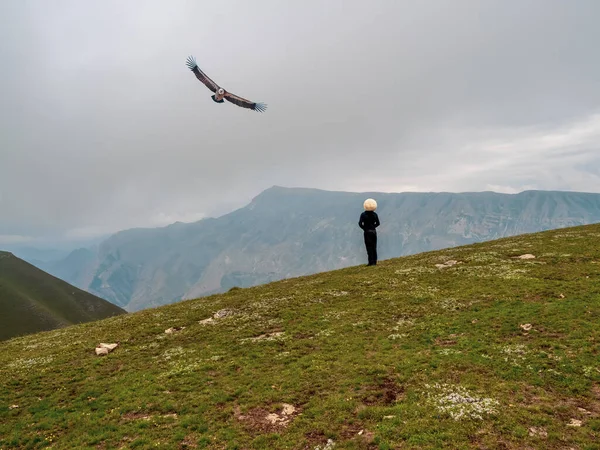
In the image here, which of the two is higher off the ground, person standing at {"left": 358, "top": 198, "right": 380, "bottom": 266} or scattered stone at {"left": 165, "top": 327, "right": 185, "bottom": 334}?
person standing at {"left": 358, "top": 198, "right": 380, "bottom": 266}

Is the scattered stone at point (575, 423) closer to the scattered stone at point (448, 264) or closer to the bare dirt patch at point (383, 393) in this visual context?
the bare dirt patch at point (383, 393)

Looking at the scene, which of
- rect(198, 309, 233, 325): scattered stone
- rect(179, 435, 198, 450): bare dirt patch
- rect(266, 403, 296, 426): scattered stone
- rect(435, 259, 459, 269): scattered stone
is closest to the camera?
rect(179, 435, 198, 450): bare dirt patch

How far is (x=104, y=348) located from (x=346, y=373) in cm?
1914

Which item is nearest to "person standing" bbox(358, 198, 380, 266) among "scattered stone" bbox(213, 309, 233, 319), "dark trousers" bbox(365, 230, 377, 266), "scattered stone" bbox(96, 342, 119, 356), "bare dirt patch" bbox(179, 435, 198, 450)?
"dark trousers" bbox(365, 230, 377, 266)

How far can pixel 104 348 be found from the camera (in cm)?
2688

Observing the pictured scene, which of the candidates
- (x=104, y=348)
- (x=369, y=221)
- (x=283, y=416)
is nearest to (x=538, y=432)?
(x=283, y=416)

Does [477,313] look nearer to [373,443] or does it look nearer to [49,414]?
[373,443]

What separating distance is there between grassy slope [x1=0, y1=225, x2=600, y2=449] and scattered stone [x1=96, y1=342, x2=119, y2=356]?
538mm

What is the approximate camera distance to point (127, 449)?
1478cm

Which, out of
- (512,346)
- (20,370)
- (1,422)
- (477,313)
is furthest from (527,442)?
(20,370)

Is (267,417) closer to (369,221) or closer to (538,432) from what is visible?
(538,432)

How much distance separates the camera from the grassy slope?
14.4 meters

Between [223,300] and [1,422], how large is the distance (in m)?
22.2

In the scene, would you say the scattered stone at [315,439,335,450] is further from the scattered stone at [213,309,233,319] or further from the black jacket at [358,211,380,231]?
the black jacket at [358,211,380,231]
